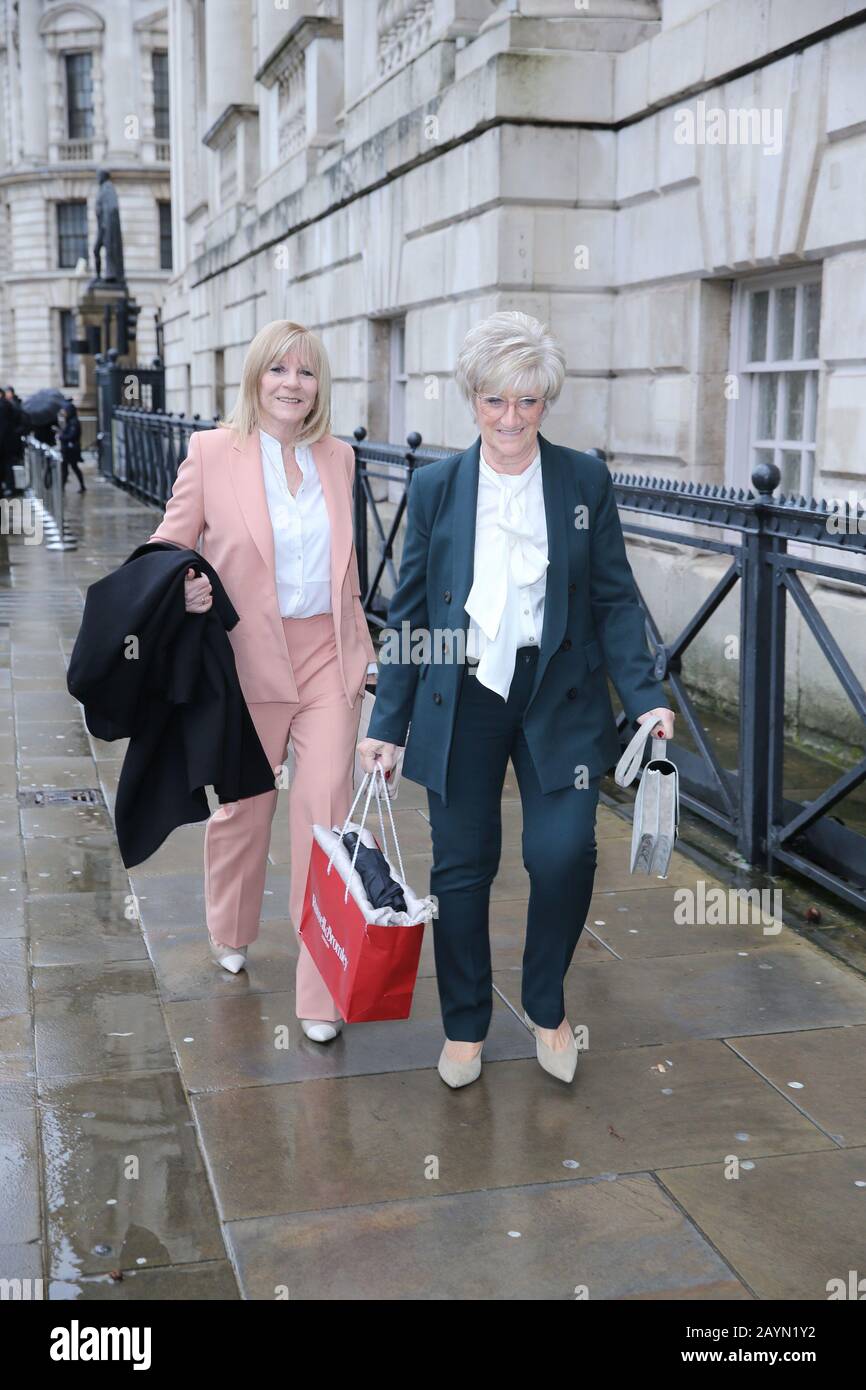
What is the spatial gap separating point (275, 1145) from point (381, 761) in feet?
3.16

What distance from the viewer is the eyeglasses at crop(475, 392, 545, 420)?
3.53 metres

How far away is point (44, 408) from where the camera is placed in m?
22.6

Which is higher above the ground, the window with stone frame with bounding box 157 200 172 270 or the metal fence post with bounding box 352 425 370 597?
the window with stone frame with bounding box 157 200 172 270

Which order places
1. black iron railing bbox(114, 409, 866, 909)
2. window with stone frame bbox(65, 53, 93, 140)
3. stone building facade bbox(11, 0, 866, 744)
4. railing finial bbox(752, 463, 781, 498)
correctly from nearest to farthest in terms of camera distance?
black iron railing bbox(114, 409, 866, 909), railing finial bbox(752, 463, 781, 498), stone building facade bbox(11, 0, 866, 744), window with stone frame bbox(65, 53, 93, 140)

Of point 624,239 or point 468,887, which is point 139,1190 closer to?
point 468,887

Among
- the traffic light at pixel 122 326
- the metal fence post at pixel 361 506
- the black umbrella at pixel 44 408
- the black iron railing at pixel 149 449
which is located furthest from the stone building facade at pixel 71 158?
the metal fence post at pixel 361 506

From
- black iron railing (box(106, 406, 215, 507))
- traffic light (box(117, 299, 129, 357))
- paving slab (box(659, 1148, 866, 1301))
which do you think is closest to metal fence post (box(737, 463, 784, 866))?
paving slab (box(659, 1148, 866, 1301))

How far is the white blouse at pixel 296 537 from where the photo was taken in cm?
425

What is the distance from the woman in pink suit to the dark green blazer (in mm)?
518

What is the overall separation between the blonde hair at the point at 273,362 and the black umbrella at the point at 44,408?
18.8m

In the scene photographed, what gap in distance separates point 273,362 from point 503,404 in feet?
2.82

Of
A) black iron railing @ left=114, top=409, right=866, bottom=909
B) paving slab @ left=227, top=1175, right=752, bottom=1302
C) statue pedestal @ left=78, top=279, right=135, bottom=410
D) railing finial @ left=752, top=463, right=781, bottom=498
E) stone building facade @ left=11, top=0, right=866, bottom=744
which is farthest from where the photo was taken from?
statue pedestal @ left=78, top=279, right=135, bottom=410

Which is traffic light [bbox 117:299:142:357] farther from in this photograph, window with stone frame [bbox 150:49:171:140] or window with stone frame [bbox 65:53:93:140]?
window with stone frame [bbox 65:53:93:140]

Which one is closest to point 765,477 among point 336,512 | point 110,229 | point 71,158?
point 336,512
